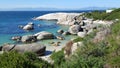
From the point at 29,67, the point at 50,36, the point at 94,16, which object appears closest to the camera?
the point at 29,67

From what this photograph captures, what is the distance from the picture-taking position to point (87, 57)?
58.3 feet

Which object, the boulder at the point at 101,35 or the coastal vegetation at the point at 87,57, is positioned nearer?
the coastal vegetation at the point at 87,57

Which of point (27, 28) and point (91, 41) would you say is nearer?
point (91, 41)

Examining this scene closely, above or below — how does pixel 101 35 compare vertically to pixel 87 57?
above

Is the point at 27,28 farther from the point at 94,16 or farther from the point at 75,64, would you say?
the point at 75,64

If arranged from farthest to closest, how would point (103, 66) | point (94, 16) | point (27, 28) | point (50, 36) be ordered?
point (94, 16) → point (27, 28) → point (50, 36) → point (103, 66)

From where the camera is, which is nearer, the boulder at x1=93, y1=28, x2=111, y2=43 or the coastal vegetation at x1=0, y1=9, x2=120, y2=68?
the coastal vegetation at x1=0, y1=9, x2=120, y2=68

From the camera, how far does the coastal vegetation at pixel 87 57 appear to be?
1473cm

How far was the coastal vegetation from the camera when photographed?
14.7 m

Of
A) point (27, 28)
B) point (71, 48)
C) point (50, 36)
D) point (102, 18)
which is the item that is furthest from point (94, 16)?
point (71, 48)

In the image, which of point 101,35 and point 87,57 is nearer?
point 87,57

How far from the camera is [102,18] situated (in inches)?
3159

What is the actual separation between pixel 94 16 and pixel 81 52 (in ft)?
224

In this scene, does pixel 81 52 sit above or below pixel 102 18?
above
